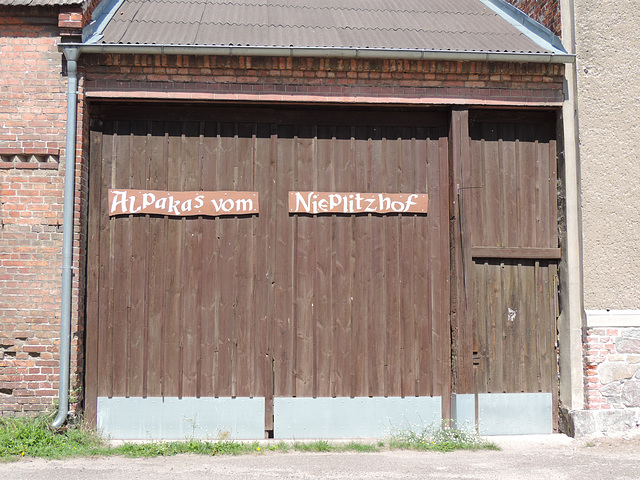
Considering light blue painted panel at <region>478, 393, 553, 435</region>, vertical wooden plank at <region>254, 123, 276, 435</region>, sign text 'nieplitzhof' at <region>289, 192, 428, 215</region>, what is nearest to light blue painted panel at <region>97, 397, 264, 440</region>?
vertical wooden plank at <region>254, 123, 276, 435</region>

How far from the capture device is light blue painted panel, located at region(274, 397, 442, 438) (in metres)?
6.20

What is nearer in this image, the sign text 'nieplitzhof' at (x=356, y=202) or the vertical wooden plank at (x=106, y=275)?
the vertical wooden plank at (x=106, y=275)

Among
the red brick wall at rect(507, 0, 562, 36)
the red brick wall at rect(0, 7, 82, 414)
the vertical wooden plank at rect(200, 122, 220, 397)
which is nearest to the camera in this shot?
the red brick wall at rect(0, 7, 82, 414)

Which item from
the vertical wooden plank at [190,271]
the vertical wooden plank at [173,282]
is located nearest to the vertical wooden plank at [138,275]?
the vertical wooden plank at [173,282]

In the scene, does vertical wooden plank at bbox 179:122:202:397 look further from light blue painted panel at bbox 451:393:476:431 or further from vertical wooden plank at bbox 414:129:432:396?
light blue painted panel at bbox 451:393:476:431

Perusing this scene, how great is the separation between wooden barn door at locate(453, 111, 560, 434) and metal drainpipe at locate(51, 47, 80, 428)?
4292 mm

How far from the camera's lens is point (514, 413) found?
251 inches

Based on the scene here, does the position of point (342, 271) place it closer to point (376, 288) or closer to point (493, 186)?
point (376, 288)

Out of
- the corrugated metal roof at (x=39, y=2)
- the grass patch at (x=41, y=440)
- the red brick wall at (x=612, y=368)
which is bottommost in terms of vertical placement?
the grass patch at (x=41, y=440)

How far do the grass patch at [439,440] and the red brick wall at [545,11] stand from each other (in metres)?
4.96

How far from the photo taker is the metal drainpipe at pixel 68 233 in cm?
570

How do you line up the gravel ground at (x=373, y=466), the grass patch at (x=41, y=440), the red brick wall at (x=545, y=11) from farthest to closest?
the red brick wall at (x=545, y=11)
the grass patch at (x=41, y=440)
the gravel ground at (x=373, y=466)

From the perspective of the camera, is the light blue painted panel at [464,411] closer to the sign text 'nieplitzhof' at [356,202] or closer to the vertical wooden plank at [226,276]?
the sign text 'nieplitzhof' at [356,202]

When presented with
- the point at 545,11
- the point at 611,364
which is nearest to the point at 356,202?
the point at 611,364
